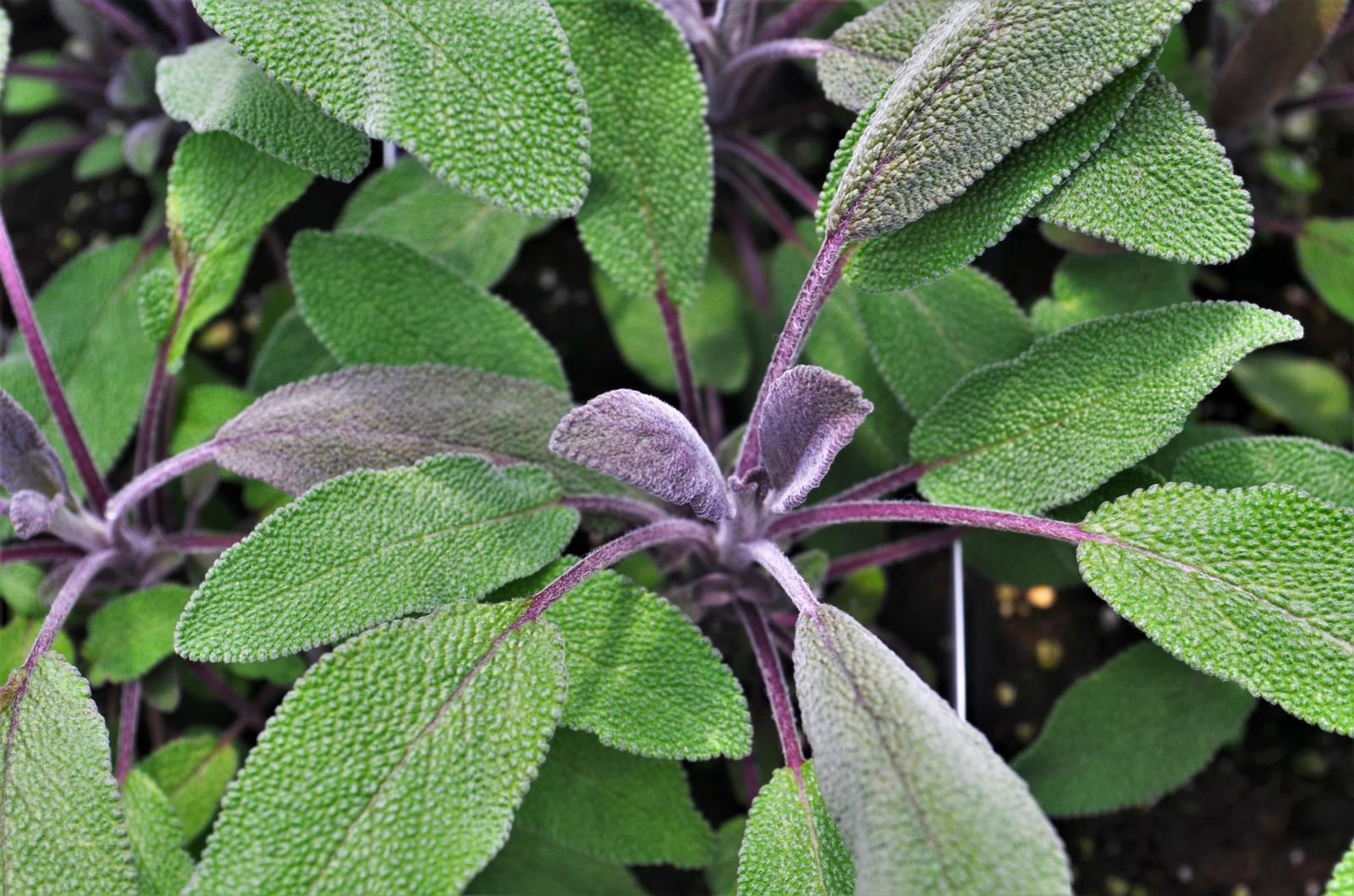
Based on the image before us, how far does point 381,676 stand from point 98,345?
A: 0.54 metres

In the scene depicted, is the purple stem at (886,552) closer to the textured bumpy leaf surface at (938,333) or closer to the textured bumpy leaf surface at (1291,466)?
the textured bumpy leaf surface at (938,333)

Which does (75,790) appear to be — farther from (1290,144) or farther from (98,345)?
(1290,144)

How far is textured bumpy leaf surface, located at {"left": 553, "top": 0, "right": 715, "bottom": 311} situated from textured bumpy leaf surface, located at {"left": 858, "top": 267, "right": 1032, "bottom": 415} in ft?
0.52

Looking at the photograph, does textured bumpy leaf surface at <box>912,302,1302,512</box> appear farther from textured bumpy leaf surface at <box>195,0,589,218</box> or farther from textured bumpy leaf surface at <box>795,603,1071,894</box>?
textured bumpy leaf surface at <box>195,0,589,218</box>

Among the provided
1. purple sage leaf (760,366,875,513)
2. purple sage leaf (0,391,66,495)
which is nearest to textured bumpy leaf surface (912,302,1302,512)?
purple sage leaf (760,366,875,513)

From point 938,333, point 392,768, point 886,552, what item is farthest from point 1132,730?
point 392,768

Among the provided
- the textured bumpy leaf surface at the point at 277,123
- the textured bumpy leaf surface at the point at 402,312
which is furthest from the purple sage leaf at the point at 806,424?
the textured bumpy leaf surface at the point at 277,123

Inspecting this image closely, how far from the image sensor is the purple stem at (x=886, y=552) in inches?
37.8

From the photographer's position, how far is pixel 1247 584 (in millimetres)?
722

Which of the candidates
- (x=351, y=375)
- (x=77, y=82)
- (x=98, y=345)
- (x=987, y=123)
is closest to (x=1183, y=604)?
(x=987, y=123)

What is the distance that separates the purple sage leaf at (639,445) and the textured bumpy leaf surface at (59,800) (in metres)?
0.36

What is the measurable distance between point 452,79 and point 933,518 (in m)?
0.44

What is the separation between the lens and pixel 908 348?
93 centimetres

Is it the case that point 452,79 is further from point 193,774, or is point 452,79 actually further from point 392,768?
point 193,774
